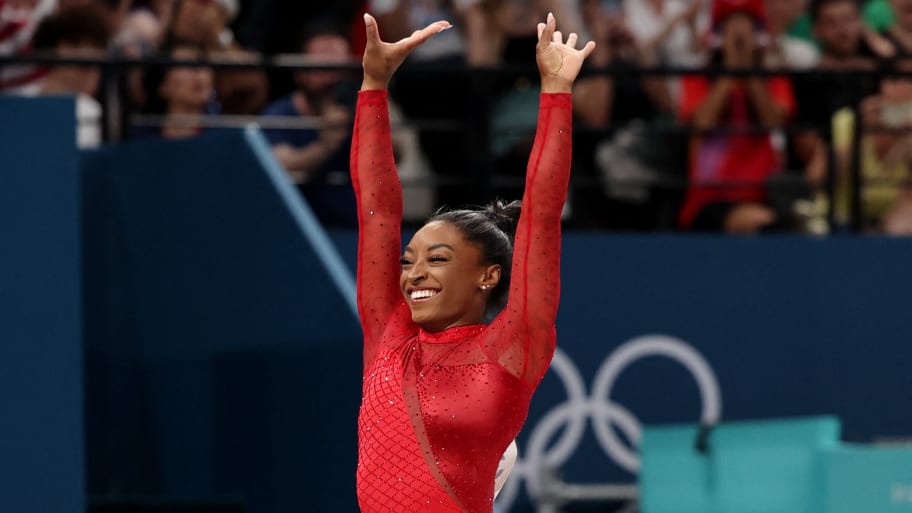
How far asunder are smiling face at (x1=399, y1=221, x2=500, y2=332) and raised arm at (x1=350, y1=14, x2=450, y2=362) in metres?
0.09

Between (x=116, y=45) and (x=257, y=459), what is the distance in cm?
259

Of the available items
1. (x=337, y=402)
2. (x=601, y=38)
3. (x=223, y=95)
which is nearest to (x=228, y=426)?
(x=337, y=402)

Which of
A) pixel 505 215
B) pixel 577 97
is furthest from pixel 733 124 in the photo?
pixel 505 215

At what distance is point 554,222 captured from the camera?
332 centimetres

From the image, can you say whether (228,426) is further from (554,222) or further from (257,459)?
(554,222)

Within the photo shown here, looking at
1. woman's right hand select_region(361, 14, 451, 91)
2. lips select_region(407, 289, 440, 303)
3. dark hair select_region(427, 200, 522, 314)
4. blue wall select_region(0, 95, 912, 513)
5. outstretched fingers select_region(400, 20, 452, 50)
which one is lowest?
blue wall select_region(0, 95, 912, 513)

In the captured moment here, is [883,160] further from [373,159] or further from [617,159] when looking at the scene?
[373,159]

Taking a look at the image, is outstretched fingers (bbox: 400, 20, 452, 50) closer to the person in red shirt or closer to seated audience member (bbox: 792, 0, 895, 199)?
the person in red shirt

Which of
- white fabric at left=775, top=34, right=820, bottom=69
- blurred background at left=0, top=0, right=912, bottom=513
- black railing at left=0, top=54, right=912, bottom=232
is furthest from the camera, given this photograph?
white fabric at left=775, top=34, right=820, bottom=69

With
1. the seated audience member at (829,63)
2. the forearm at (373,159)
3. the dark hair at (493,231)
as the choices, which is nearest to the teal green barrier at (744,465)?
the seated audience member at (829,63)

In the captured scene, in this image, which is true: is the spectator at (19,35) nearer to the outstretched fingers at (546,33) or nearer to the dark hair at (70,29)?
the dark hair at (70,29)

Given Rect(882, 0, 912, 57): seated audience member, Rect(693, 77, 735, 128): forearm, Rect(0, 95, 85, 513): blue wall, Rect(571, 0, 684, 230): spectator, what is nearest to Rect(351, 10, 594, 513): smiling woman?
Rect(0, 95, 85, 513): blue wall

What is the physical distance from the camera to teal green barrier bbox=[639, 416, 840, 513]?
6387 mm

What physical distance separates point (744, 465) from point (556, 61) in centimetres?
347
